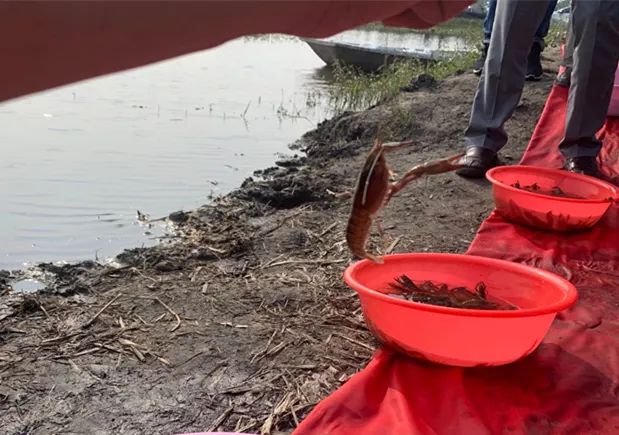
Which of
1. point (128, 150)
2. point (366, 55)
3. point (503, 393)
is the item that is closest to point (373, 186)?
point (503, 393)

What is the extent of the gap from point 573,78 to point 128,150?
10.9 feet

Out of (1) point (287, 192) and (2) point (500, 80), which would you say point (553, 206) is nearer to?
(2) point (500, 80)

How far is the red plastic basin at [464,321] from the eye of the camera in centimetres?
181

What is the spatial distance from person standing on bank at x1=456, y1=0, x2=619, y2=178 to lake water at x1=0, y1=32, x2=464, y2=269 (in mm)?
1629

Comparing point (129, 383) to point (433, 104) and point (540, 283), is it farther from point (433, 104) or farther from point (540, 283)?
point (433, 104)

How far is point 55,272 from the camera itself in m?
3.20

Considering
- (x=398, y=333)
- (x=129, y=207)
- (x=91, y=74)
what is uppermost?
(x=91, y=74)

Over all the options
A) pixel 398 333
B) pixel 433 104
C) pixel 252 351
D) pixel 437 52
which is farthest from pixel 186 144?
pixel 437 52

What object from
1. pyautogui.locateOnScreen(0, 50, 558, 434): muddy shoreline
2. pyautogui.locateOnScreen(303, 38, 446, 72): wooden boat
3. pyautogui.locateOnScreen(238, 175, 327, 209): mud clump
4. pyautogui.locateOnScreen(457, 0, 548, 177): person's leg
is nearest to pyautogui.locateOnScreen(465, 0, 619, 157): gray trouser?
pyautogui.locateOnScreen(457, 0, 548, 177): person's leg

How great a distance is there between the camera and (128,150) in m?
5.47

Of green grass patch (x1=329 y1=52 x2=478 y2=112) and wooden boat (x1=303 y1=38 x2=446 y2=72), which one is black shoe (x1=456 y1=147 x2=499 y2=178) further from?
wooden boat (x1=303 y1=38 x2=446 y2=72)

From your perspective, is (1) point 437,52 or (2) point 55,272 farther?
(1) point 437,52

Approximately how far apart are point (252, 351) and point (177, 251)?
3.82 feet

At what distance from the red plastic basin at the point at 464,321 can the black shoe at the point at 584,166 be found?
68.0 inches
